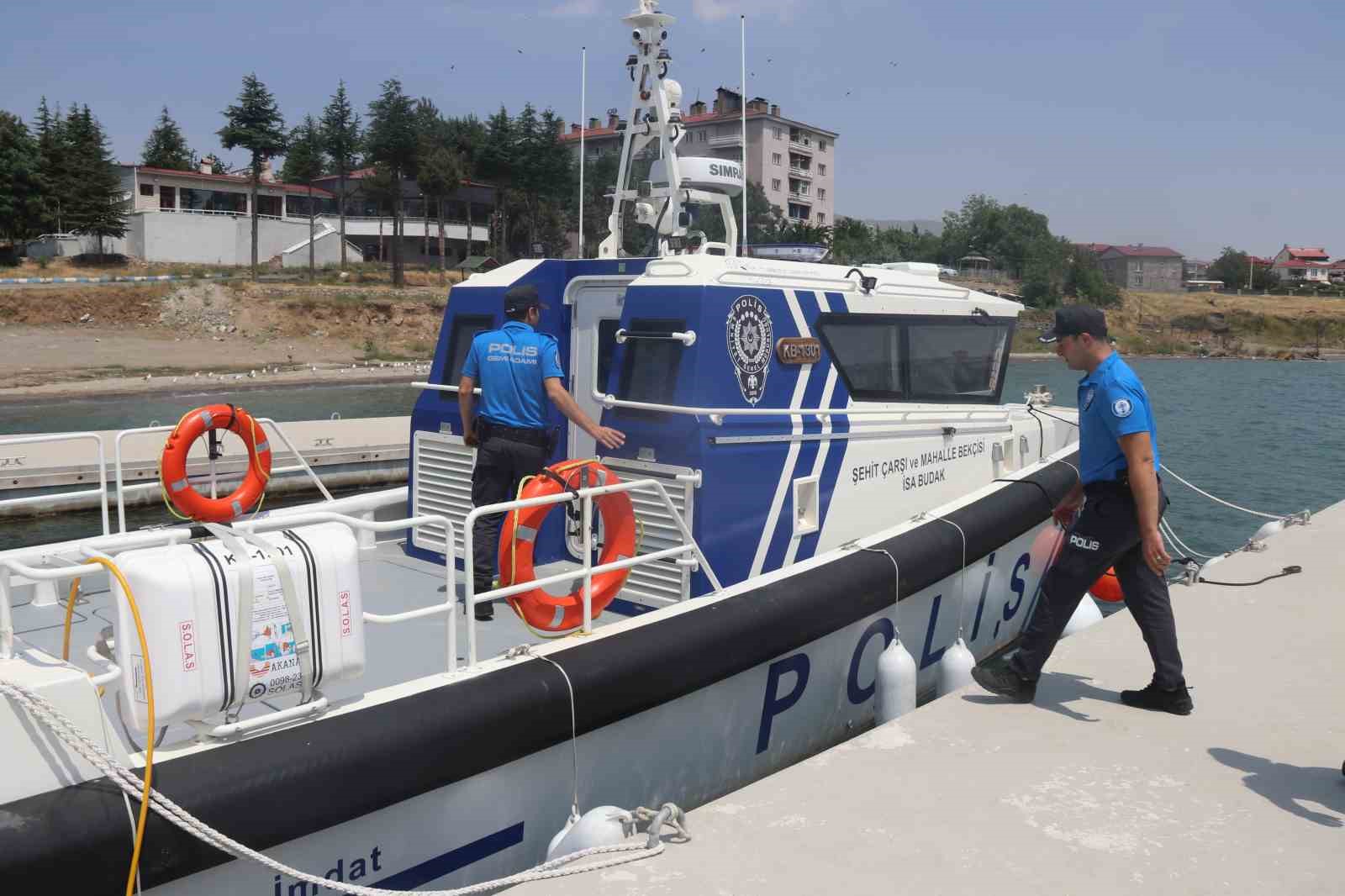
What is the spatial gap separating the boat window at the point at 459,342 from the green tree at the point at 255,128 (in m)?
43.7

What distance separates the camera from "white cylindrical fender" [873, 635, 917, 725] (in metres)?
5.33

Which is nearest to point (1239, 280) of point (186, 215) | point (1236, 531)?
point (186, 215)

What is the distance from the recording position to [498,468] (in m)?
5.12

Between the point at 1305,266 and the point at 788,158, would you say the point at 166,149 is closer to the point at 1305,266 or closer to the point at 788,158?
the point at 788,158

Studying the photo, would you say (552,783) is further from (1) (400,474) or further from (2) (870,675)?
(1) (400,474)

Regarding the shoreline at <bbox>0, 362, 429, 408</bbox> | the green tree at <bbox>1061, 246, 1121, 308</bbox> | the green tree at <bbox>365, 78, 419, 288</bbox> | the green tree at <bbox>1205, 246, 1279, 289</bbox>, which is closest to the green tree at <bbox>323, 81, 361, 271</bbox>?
the green tree at <bbox>365, 78, 419, 288</bbox>

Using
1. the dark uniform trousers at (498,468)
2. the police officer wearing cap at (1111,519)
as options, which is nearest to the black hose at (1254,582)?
the police officer wearing cap at (1111,519)

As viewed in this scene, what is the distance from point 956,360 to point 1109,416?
2499 mm

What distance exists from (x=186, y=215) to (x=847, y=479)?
169 ft

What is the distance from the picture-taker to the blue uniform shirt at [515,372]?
16.5ft

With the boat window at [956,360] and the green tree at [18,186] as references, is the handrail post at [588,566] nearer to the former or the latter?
the boat window at [956,360]

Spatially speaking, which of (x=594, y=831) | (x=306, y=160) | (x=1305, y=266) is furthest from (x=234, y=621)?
(x=1305, y=266)

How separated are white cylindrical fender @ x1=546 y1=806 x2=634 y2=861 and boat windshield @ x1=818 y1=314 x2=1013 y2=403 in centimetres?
286

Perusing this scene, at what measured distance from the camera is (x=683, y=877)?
3.33 m
